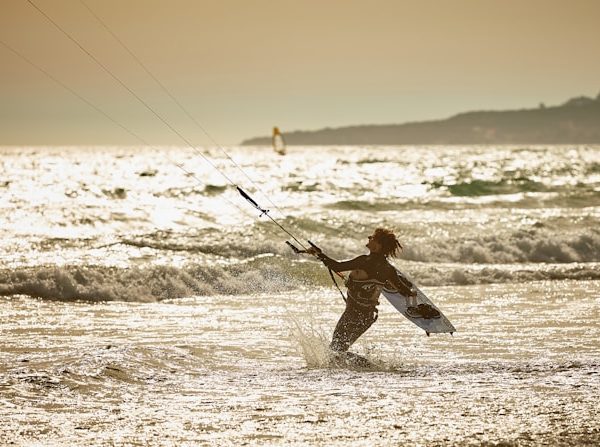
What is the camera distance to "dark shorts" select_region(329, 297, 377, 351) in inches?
409

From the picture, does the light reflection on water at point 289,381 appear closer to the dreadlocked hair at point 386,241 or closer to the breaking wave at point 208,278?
the dreadlocked hair at point 386,241

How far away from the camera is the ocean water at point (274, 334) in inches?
279

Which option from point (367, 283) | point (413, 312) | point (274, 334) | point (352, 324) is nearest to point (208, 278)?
point (274, 334)

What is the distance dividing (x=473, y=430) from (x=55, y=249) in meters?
20.7

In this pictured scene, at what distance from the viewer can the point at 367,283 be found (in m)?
10.3

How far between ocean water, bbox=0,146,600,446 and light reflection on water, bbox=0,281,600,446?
0.03 meters

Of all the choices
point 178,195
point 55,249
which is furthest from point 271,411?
point 178,195

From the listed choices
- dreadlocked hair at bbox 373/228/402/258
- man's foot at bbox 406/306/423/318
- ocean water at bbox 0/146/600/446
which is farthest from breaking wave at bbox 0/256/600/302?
dreadlocked hair at bbox 373/228/402/258

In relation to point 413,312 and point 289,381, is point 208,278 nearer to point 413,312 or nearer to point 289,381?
point 413,312

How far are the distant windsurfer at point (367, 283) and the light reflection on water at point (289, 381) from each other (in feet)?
1.31

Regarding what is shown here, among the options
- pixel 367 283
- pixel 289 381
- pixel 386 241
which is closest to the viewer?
pixel 289 381

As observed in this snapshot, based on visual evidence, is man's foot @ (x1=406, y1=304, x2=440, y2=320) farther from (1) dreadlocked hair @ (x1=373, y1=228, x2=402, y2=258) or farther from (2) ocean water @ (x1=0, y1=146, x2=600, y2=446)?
(1) dreadlocked hair @ (x1=373, y1=228, x2=402, y2=258)

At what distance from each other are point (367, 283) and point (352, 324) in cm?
49

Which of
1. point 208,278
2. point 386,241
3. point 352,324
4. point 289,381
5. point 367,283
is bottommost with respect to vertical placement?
point 208,278
